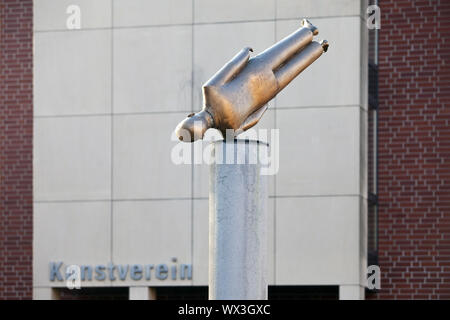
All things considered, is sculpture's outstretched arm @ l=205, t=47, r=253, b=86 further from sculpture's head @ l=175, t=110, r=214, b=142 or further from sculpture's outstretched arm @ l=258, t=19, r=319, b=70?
sculpture's head @ l=175, t=110, r=214, b=142

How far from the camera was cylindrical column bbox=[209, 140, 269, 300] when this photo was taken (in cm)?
831

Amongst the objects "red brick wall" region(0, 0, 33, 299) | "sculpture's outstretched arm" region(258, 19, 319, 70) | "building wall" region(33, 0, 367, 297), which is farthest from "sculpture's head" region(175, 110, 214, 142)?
"red brick wall" region(0, 0, 33, 299)

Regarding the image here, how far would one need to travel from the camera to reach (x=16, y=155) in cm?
1902

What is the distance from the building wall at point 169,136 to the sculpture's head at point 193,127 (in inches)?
353

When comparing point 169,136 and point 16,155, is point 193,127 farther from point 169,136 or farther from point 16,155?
point 16,155

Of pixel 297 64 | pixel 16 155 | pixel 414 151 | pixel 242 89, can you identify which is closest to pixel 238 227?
pixel 242 89

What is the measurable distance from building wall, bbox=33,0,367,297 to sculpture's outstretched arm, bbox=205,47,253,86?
8785 millimetres

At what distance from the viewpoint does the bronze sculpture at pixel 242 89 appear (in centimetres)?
845

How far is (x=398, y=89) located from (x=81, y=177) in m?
4.96

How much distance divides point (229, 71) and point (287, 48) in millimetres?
568

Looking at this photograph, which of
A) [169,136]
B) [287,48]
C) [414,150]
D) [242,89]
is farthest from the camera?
[414,150]

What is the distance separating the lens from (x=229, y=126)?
336 inches
